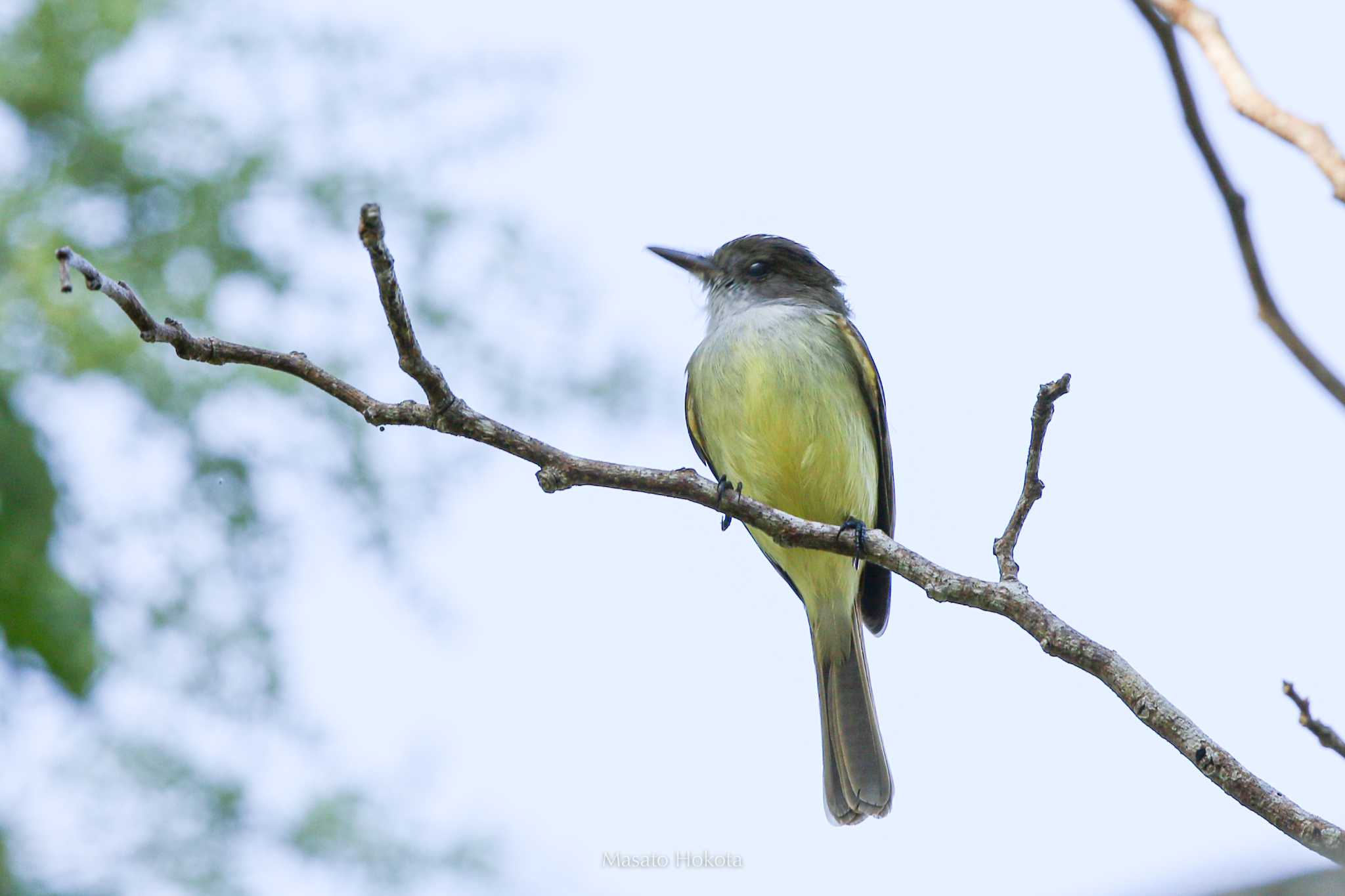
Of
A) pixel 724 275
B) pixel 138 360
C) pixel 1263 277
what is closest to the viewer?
pixel 1263 277

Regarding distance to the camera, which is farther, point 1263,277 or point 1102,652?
point 1102,652

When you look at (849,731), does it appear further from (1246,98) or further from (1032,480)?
(1246,98)

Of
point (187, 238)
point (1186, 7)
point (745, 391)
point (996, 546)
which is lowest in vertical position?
point (1186, 7)

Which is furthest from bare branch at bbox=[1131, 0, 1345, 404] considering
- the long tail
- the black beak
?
the black beak

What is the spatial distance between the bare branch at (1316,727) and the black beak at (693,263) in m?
4.20

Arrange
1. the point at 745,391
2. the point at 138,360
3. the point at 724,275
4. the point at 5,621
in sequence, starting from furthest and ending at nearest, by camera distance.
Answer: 1. the point at 138,360
2. the point at 5,621
3. the point at 724,275
4. the point at 745,391

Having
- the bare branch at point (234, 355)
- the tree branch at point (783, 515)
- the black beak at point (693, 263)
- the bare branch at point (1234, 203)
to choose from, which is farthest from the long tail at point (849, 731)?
the bare branch at point (1234, 203)

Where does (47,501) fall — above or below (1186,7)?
above

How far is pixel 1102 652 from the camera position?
2.56m

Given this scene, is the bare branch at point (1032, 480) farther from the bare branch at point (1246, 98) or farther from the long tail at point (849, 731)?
the long tail at point (849, 731)

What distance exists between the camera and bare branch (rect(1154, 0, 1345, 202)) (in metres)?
1.31

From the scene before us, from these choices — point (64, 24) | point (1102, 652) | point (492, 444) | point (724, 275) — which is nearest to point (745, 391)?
point (724, 275)

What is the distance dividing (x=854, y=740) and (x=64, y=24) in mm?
7161

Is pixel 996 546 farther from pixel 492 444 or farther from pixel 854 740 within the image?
pixel 854 740
